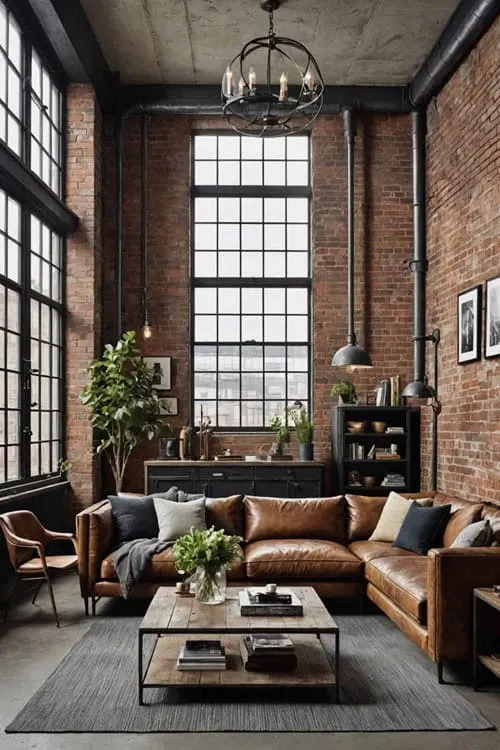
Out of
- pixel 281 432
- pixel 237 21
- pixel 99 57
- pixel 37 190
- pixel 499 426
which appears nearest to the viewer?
pixel 499 426

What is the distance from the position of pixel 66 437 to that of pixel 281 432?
2447 millimetres

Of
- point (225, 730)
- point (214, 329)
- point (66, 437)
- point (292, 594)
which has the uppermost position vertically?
point (214, 329)

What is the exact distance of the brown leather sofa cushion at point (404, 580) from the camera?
552cm

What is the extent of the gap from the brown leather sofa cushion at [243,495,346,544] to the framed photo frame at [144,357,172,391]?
2.65 m

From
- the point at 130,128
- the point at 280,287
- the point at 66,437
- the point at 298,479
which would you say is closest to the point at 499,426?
the point at 298,479

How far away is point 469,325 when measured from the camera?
827 cm

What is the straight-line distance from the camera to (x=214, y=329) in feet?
34.2

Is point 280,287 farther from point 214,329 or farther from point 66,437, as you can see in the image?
point 66,437

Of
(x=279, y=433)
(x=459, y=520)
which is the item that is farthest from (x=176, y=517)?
(x=279, y=433)

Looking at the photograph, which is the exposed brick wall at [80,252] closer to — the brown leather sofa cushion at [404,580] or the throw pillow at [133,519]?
the throw pillow at [133,519]

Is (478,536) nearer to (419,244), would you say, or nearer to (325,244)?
(419,244)

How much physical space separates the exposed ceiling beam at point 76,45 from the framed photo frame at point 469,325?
4.60 meters

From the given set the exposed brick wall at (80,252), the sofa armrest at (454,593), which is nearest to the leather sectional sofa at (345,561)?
the sofa armrest at (454,593)

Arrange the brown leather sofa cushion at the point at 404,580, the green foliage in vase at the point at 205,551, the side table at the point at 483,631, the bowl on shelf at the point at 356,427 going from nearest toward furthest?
the side table at the point at 483,631, the green foliage in vase at the point at 205,551, the brown leather sofa cushion at the point at 404,580, the bowl on shelf at the point at 356,427
